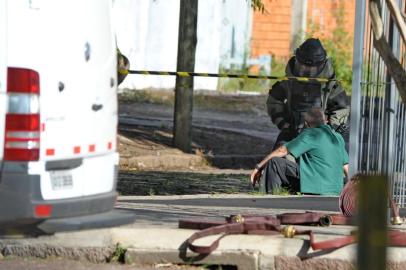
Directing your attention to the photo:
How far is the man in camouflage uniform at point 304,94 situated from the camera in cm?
1234

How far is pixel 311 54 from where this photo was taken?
12.4 m

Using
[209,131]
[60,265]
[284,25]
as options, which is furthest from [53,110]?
[284,25]

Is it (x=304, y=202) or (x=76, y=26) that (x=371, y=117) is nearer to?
(x=304, y=202)

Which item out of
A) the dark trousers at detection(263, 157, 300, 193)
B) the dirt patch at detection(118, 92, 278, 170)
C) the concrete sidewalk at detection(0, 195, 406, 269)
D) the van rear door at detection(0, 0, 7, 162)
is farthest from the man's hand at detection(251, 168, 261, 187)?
the van rear door at detection(0, 0, 7, 162)

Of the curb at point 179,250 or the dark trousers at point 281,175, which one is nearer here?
the curb at point 179,250

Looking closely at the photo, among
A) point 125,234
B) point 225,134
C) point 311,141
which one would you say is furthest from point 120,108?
point 125,234

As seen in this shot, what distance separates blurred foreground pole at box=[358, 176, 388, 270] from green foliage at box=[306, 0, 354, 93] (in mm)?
21716

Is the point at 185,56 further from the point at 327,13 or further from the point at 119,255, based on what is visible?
the point at 327,13

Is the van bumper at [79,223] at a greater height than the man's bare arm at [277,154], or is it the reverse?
the man's bare arm at [277,154]

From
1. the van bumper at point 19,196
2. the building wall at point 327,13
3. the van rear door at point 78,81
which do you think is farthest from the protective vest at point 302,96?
the building wall at point 327,13

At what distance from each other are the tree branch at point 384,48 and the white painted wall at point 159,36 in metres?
15.6

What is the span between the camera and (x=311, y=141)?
433 inches

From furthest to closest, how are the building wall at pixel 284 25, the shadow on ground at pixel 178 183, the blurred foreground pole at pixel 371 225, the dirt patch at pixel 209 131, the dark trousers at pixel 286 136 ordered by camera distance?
1. the building wall at pixel 284 25
2. the dirt patch at pixel 209 131
3. the dark trousers at pixel 286 136
4. the shadow on ground at pixel 178 183
5. the blurred foreground pole at pixel 371 225

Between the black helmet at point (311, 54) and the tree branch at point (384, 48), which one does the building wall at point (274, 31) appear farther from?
the tree branch at point (384, 48)
